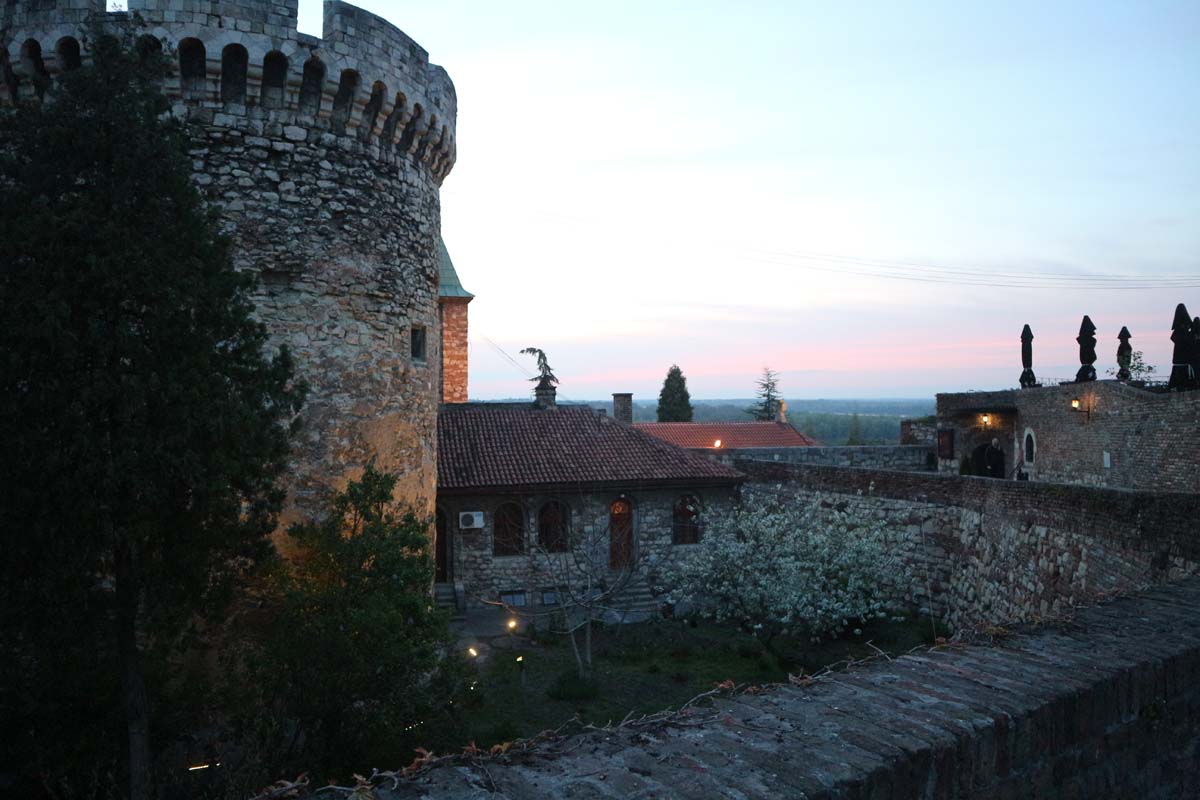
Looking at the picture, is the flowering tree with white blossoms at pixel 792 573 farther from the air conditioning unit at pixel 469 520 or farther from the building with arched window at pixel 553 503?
the air conditioning unit at pixel 469 520

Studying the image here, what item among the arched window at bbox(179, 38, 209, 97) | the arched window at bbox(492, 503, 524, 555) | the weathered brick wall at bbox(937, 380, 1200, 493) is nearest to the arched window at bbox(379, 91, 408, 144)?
the arched window at bbox(179, 38, 209, 97)

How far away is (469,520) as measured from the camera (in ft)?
63.0

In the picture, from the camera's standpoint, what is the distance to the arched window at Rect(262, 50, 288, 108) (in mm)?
8086

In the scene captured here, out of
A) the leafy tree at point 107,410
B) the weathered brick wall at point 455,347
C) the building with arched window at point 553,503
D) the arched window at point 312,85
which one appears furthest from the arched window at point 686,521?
the leafy tree at point 107,410

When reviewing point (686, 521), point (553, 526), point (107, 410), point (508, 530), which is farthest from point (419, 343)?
point (686, 521)

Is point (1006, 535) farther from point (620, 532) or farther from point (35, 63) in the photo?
point (35, 63)

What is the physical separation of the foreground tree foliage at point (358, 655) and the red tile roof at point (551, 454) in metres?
11.6

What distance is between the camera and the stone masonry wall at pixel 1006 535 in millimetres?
9078

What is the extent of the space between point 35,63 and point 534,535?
1436 cm

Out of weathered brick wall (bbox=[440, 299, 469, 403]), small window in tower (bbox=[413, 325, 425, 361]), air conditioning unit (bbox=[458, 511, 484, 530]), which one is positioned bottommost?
air conditioning unit (bbox=[458, 511, 484, 530])

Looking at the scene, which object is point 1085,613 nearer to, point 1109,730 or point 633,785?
point 1109,730

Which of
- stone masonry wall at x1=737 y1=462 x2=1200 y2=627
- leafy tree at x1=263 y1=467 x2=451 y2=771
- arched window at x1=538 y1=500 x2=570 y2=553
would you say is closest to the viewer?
leafy tree at x1=263 y1=467 x2=451 y2=771

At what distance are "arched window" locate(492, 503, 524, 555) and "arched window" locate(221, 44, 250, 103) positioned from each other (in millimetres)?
13116

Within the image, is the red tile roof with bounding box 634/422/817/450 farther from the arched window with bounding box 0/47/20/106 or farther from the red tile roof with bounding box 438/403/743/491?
the arched window with bounding box 0/47/20/106
